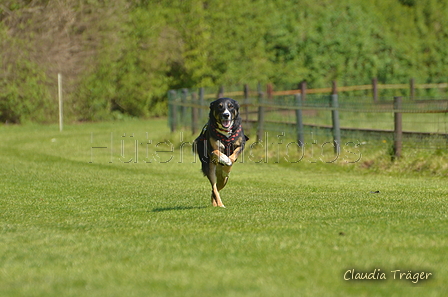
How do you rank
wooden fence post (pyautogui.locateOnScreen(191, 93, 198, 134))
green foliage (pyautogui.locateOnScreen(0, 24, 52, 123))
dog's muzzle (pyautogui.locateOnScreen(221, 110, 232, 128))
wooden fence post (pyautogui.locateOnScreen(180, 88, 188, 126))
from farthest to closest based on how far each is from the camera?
green foliage (pyautogui.locateOnScreen(0, 24, 52, 123))
wooden fence post (pyautogui.locateOnScreen(180, 88, 188, 126))
wooden fence post (pyautogui.locateOnScreen(191, 93, 198, 134))
dog's muzzle (pyautogui.locateOnScreen(221, 110, 232, 128))

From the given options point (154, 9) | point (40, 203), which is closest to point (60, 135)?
point (154, 9)

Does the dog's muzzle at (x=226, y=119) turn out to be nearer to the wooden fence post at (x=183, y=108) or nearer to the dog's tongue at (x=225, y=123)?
the dog's tongue at (x=225, y=123)

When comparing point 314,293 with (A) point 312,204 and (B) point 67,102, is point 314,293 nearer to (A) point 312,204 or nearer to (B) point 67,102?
(A) point 312,204

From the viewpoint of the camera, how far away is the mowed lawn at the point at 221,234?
4715mm

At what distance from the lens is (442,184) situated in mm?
12180

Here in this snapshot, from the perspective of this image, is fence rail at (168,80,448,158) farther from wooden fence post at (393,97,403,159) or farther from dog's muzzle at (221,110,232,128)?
dog's muzzle at (221,110,232,128)

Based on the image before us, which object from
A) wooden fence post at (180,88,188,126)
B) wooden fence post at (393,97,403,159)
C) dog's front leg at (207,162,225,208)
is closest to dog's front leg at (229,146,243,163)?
dog's front leg at (207,162,225,208)

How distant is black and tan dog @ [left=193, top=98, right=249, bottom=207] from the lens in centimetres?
916

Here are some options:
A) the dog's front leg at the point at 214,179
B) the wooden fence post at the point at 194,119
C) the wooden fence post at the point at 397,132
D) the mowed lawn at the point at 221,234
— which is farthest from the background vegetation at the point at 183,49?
the dog's front leg at the point at 214,179

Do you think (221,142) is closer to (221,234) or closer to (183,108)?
(221,234)

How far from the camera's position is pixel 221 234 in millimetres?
6730

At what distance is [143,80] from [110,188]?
77.0 feet

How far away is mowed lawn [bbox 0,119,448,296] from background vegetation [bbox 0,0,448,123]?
17.8 metres

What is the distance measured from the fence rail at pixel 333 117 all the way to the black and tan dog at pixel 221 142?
6039mm
